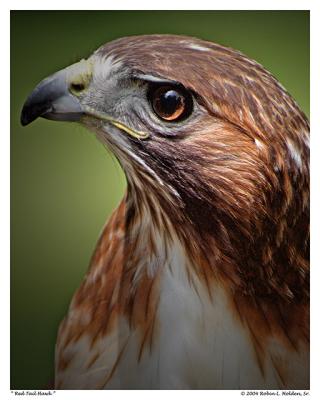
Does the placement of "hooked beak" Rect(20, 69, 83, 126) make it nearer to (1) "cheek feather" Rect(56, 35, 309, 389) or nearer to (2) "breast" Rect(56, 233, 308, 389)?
(1) "cheek feather" Rect(56, 35, 309, 389)

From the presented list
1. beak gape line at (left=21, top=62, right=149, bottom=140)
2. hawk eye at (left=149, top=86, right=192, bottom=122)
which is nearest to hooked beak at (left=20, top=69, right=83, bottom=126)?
beak gape line at (left=21, top=62, right=149, bottom=140)

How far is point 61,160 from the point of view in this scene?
160 cm

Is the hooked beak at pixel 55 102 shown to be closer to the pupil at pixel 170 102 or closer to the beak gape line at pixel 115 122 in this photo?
the beak gape line at pixel 115 122

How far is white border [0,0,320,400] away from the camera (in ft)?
4.90

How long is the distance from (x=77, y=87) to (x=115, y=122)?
0.38 ft

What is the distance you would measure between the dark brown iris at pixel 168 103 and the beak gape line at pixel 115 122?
6 cm

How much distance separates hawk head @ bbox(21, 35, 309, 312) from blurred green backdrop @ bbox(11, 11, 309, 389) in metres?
0.22

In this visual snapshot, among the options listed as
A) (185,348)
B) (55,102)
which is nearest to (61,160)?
(55,102)

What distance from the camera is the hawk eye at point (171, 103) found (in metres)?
1.25
